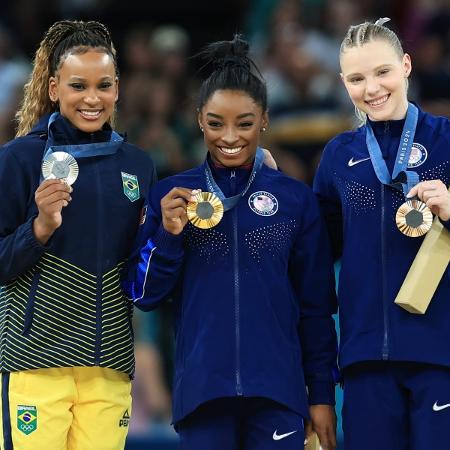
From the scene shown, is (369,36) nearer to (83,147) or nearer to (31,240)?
(83,147)

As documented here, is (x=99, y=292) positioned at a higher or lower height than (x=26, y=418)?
Result: higher

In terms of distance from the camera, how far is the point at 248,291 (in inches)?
175

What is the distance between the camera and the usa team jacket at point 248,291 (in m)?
4.39

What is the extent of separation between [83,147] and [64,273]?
1.59 ft

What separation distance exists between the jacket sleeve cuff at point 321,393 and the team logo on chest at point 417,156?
862 millimetres

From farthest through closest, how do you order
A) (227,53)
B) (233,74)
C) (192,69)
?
1. (192,69)
2. (227,53)
3. (233,74)

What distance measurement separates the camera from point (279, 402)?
436cm

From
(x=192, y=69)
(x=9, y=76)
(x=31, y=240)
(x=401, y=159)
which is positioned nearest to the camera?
(x=31, y=240)

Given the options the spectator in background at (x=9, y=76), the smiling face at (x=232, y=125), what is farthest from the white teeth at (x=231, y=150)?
the spectator in background at (x=9, y=76)

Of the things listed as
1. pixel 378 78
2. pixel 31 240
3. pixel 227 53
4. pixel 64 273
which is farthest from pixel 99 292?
pixel 378 78

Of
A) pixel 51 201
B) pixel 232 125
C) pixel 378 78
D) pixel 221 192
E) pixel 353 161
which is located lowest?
pixel 51 201

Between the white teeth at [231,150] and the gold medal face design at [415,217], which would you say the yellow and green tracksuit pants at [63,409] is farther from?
the gold medal face design at [415,217]

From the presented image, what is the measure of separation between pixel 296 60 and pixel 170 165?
1.55 metres

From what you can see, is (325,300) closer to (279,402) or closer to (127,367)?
(279,402)
